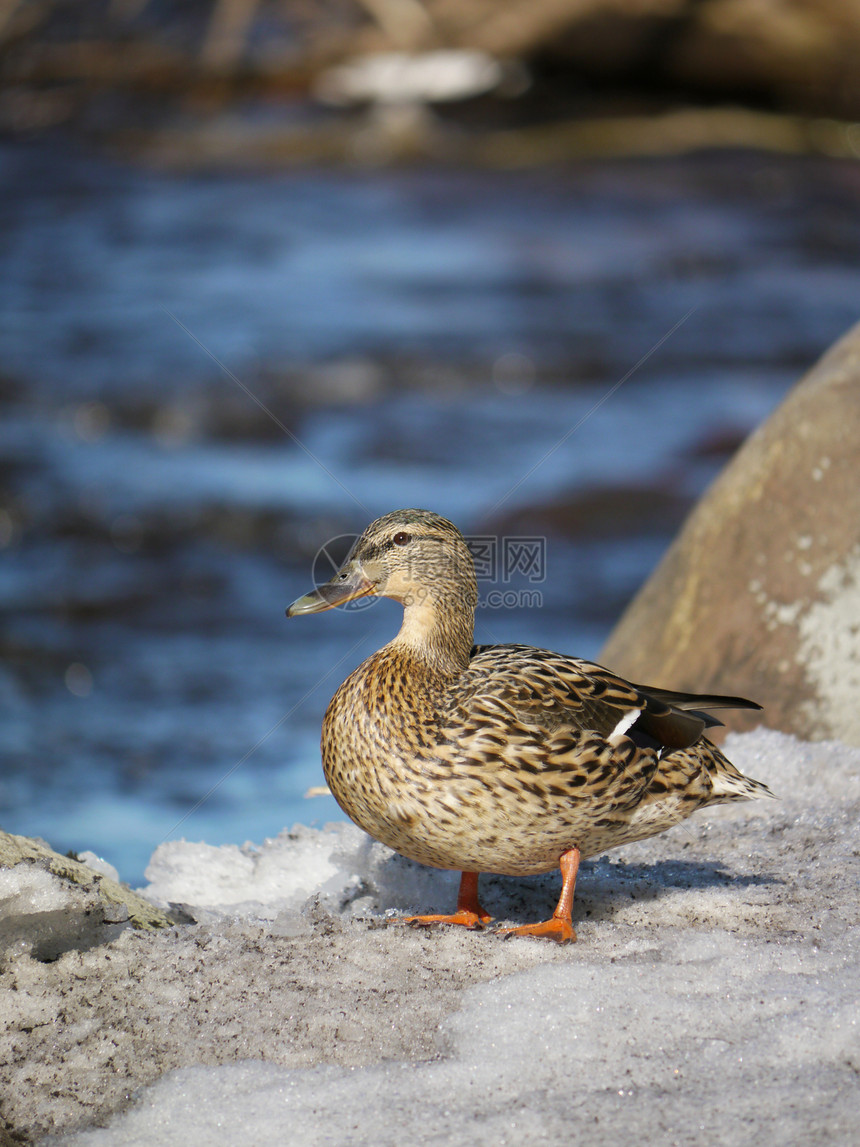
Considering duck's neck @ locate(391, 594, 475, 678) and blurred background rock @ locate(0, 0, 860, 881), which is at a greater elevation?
blurred background rock @ locate(0, 0, 860, 881)

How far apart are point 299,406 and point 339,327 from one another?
2.16 metres

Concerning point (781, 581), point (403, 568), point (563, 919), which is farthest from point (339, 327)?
point (563, 919)

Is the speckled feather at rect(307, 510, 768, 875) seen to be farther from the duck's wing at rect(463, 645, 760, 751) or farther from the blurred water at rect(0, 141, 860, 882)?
the blurred water at rect(0, 141, 860, 882)

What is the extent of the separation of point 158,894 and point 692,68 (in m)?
17.5

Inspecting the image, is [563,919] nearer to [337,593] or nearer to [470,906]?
[470,906]

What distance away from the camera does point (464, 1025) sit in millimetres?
2742

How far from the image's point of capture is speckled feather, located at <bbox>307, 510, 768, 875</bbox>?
3125 millimetres

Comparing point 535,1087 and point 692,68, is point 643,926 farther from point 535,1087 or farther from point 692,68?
point 692,68

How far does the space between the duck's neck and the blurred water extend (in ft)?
3.36

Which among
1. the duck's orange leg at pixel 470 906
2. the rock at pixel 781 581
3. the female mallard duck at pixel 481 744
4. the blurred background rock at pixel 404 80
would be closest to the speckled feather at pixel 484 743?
the female mallard duck at pixel 481 744

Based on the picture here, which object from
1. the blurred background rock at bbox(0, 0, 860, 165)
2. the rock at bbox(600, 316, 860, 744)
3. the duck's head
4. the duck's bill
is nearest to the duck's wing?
the duck's head

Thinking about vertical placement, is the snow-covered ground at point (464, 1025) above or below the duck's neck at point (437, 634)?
below

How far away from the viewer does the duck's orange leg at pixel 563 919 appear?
3121mm

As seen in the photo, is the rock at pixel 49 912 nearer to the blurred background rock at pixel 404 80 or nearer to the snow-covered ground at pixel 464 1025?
the snow-covered ground at pixel 464 1025
